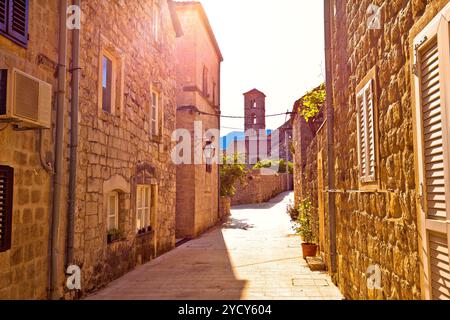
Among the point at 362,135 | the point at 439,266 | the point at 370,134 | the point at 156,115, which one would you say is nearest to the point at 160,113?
the point at 156,115

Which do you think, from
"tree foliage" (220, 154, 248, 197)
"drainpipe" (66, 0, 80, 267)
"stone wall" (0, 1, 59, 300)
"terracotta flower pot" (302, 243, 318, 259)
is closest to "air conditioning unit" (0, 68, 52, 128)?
"stone wall" (0, 1, 59, 300)

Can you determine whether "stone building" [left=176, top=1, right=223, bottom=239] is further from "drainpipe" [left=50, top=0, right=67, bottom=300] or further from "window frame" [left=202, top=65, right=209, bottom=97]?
"drainpipe" [left=50, top=0, right=67, bottom=300]

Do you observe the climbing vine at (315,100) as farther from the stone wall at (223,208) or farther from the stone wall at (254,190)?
the stone wall at (254,190)

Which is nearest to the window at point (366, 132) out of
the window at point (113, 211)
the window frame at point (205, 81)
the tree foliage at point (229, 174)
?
the window at point (113, 211)

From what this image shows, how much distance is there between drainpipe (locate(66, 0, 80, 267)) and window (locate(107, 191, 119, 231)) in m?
1.64

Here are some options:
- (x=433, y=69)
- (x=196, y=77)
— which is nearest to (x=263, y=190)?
(x=196, y=77)

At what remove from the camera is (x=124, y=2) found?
317 inches

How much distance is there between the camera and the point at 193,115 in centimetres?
1458

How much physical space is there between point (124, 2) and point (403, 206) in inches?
274

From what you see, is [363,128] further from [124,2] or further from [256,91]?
[256,91]

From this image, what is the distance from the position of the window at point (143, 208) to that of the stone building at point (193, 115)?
4540mm

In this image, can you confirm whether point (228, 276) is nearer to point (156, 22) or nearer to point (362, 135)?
point (362, 135)

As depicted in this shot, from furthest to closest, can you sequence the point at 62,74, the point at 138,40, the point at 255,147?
the point at 255,147, the point at 138,40, the point at 62,74

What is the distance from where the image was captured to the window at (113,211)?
7.47m
